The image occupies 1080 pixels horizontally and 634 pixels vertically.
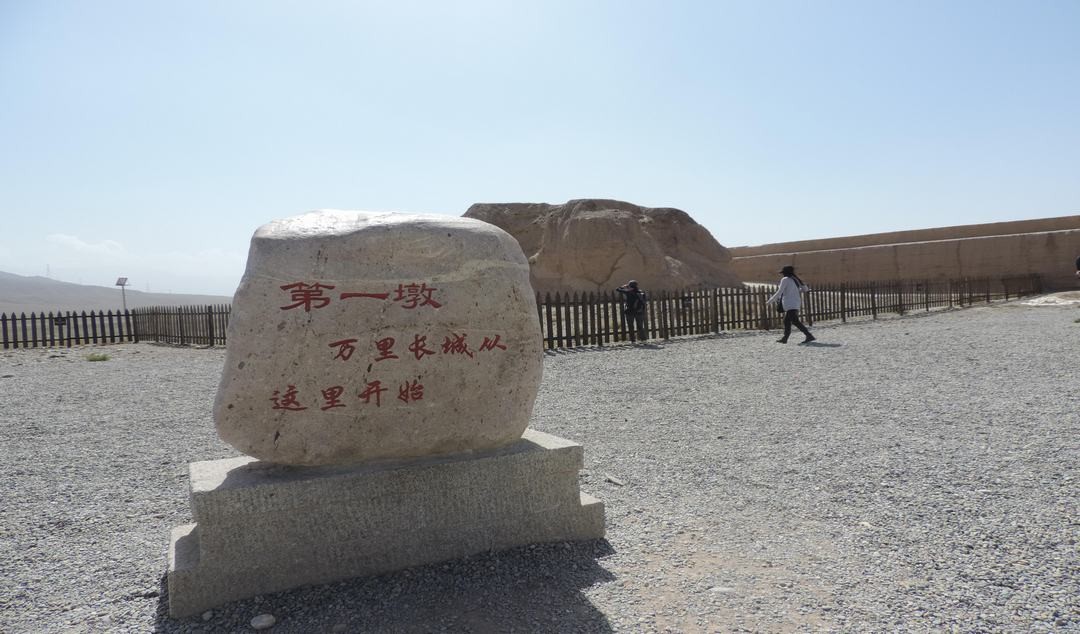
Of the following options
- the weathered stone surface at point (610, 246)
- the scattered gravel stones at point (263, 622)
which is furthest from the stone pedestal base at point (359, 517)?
the weathered stone surface at point (610, 246)

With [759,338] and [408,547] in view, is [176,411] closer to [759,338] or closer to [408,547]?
[408,547]

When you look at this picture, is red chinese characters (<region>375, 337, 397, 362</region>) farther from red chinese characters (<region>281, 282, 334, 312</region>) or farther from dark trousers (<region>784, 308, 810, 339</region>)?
dark trousers (<region>784, 308, 810, 339</region>)

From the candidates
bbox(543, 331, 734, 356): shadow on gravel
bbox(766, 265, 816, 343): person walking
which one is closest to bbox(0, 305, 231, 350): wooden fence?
bbox(543, 331, 734, 356): shadow on gravel

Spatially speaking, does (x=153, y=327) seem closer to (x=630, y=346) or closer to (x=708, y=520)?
(x=630, y=346)

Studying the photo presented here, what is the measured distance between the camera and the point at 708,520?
3.33 meters

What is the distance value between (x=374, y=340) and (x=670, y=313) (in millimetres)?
10707

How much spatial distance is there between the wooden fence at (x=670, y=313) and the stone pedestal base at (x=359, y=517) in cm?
764

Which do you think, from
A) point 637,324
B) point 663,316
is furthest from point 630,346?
point 663,316

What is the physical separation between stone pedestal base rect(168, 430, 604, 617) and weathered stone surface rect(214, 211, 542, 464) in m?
0.13

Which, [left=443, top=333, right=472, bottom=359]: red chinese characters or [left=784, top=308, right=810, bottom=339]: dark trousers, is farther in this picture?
[left=784, top=308, right=810, bottom=339]: dark trousers

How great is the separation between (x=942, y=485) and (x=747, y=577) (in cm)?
164

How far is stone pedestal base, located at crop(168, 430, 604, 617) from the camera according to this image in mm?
2639

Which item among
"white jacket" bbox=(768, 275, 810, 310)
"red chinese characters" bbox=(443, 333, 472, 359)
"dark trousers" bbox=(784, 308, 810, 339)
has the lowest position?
"dark trousers" bbox=(784, 308, 810, 339)

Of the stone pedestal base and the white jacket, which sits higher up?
the white jacket
